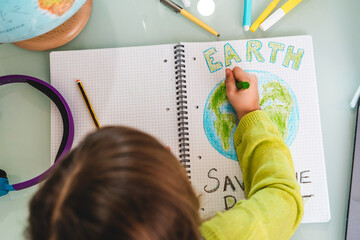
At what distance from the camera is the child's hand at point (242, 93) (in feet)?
2.20

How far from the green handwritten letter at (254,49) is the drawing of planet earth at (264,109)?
0.03 meters

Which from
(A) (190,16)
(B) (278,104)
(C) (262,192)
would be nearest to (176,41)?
(A) (190,16)

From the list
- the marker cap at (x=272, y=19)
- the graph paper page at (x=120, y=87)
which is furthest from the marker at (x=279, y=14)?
the graph paper page at (x=120, y=87)

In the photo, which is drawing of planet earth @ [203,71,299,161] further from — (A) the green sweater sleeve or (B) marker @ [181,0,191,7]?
(B) marker @ [181,0,191,7]

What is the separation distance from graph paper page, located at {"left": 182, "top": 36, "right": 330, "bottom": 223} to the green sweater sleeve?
41 millimetres

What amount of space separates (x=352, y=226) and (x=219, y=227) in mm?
316

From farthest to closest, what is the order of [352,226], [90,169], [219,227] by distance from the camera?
[352,226], [219,227], [90,169]

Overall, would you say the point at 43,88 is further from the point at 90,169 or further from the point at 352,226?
the point at 352,226

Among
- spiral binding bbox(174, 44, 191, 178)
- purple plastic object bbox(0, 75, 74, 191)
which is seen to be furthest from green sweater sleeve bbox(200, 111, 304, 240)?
purple plastic object bbox(0, 75, 74, 191)

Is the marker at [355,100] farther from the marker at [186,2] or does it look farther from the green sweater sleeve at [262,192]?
the marker at [186,2]

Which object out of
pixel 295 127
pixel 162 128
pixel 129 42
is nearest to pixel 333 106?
pixel 295 127

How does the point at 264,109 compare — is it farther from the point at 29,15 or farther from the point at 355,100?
the point at 29,15

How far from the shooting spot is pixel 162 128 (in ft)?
2.29

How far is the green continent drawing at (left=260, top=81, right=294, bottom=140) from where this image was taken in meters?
0.68
